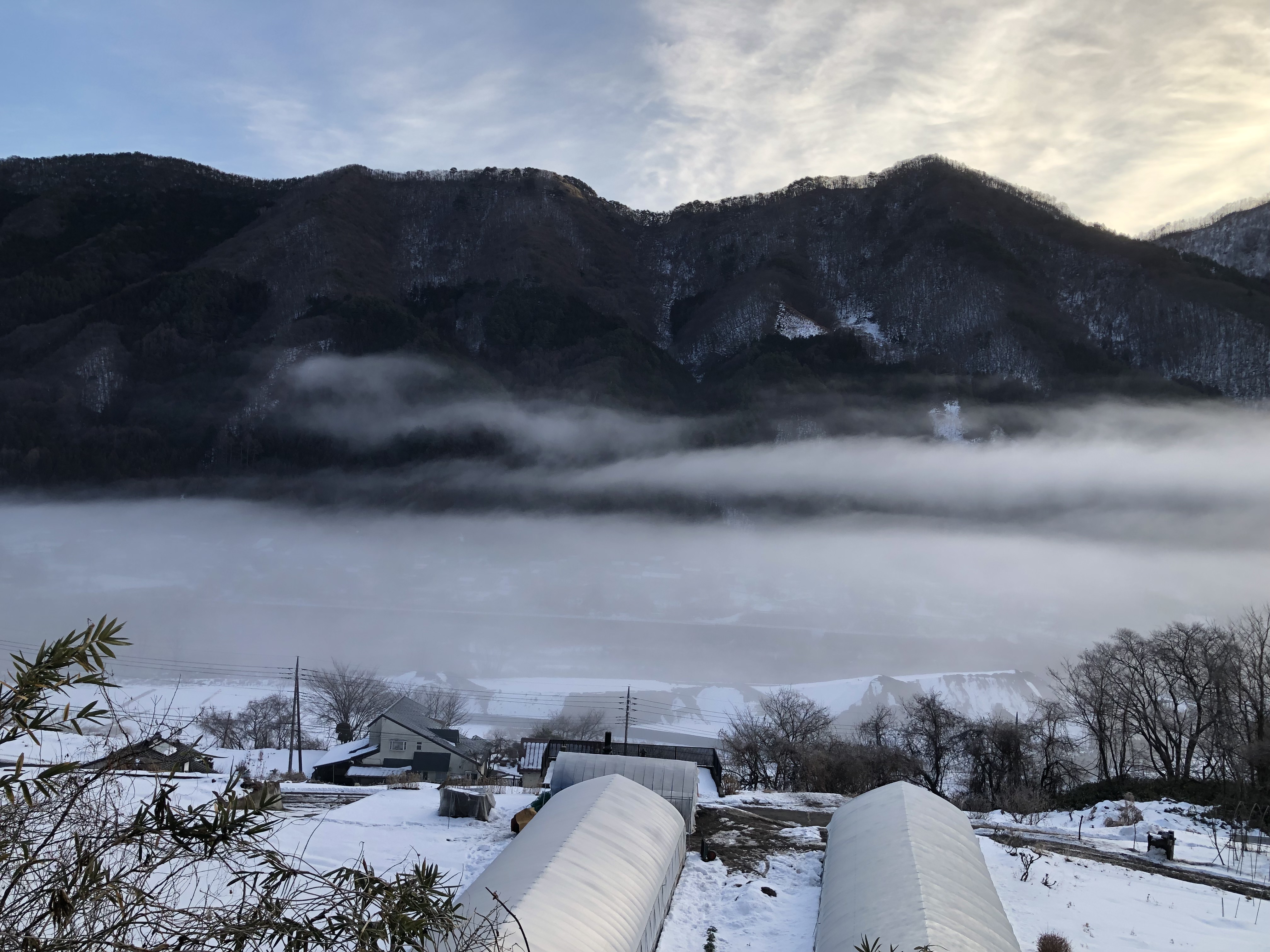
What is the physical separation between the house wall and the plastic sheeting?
31214 millimetres

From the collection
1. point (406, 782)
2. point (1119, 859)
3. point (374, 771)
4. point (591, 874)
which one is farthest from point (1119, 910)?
point (374, 771)

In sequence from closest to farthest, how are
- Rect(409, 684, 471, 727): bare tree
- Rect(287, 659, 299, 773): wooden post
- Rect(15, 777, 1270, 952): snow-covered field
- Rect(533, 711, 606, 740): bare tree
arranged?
1. Rect(15, 777, 1270, 952): snow-covered field
2. Rect(287, 659, 299, 773): wooden post
3. Rect(533, 711, 606, 740): bare tree
4. Rect(409, 684, 471, 727): bare tree

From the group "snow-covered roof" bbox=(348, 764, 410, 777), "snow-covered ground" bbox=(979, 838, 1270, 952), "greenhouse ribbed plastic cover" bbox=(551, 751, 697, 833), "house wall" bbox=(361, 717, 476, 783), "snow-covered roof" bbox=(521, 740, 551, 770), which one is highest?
"greenhouse ribbed plastic cover" bbox=(551, 751, 697, 833)

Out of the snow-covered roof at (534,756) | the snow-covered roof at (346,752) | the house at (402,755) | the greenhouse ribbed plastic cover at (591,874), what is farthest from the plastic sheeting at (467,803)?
the snow-covered roof at (346,752)

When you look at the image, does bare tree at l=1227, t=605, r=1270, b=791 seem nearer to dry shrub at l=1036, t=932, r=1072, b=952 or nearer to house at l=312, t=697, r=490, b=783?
dry shrub at l=1036, t=932, r=1072, b=952

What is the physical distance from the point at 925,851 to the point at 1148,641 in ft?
141

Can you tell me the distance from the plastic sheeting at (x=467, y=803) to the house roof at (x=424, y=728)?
31.1 metres

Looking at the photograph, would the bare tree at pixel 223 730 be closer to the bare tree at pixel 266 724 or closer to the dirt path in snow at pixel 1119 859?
the bare tree at pixel 266 724

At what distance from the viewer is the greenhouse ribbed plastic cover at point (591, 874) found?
49.0 ft

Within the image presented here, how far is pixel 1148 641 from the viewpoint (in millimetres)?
53438

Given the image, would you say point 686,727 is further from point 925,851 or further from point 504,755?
point 925,851

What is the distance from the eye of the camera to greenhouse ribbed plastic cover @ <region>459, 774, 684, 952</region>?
1495 centimetres

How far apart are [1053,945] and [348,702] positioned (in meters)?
88.8

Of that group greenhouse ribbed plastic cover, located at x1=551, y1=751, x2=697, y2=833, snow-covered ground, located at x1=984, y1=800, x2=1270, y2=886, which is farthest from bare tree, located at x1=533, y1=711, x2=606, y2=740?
snow-covered ground, located at x1=984, y1=800, x2=1270, y2=886
